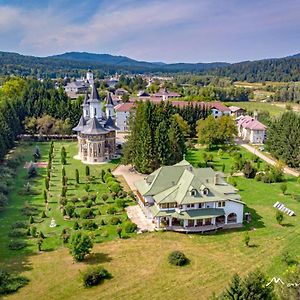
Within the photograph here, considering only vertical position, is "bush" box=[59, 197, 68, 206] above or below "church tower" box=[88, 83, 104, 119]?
below

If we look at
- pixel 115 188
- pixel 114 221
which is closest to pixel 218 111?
pixel 115 188

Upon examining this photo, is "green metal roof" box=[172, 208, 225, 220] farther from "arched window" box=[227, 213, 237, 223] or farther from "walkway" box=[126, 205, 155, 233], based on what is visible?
"walkway" box=[126, 205, 155, 233]

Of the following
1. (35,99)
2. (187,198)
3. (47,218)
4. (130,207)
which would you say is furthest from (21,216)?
(35,99)

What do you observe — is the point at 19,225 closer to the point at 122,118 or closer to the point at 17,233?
the point at 17,233

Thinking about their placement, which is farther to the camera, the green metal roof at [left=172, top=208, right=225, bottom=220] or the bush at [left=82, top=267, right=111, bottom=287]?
the green metal roof at [left=172, top=208, right=225, bottom=220]

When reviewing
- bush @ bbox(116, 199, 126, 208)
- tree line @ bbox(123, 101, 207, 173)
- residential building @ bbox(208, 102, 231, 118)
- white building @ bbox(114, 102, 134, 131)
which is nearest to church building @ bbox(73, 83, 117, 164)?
tree line @ bbox(123, 101, 207, 173)

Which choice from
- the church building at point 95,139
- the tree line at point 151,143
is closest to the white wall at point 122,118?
the church building at point 95,139
